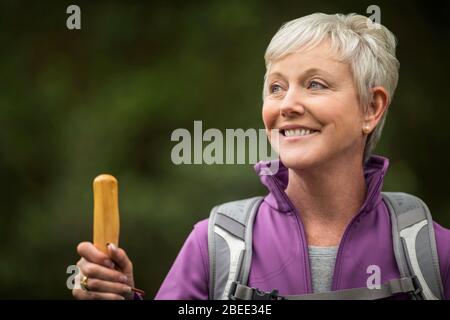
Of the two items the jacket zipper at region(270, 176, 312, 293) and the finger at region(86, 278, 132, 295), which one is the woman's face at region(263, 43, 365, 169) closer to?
the jacket zipper at region(270, 176, 312, 293)

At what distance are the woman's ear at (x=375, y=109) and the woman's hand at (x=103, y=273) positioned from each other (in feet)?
2.31

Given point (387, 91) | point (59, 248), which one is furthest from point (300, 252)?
point (59, 248)

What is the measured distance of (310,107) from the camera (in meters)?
1.76

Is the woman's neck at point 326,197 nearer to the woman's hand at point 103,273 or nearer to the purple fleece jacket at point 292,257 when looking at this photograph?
the purple fleece jacket at point 292,257

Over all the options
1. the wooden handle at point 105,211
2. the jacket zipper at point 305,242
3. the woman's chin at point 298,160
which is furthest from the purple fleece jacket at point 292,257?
the wooden handle at point 105,211

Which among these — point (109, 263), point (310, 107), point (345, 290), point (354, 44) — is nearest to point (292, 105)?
point (310, 107)

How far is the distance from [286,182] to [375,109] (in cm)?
29

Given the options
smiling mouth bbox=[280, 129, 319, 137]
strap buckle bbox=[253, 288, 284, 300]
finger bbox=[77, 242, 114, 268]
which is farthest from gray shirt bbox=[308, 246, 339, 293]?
finger bbox=[77, 242, 114, 268]

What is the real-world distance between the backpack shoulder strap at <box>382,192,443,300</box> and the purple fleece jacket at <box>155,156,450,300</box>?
0.10 ft

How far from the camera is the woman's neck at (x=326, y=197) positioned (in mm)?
1850

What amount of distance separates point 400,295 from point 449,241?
7.3 inches

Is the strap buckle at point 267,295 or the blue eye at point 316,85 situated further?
the blue eye at point 316,85

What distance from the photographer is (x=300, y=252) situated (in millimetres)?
1761
